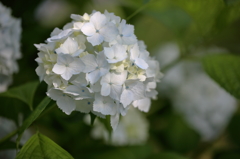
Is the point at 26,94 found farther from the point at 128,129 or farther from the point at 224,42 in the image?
the point at 224,42

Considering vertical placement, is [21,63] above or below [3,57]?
below

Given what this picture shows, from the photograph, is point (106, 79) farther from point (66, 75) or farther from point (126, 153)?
point (126, 153)

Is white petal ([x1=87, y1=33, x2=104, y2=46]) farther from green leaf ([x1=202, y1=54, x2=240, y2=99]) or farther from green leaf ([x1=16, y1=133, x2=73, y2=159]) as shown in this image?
green leaf ([x1=202, y1=54, x2=240, y2=99])

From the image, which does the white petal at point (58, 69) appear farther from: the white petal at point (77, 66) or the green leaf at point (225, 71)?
the green leaf at point (225, 71)

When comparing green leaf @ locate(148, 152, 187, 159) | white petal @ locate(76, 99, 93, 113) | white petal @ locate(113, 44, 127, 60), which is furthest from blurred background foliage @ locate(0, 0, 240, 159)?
white petal @ locate(113, 44, 127, 60)

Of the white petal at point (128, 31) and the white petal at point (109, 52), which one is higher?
the white petal at point (128, 31)

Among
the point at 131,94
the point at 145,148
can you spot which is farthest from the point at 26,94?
the point at 145,148

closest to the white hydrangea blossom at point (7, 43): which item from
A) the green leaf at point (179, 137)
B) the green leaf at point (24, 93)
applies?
the green leaf at point (24, 93)

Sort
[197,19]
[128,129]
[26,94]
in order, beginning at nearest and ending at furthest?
1. [26,94]
2. [197,19]
3. [128,129]
